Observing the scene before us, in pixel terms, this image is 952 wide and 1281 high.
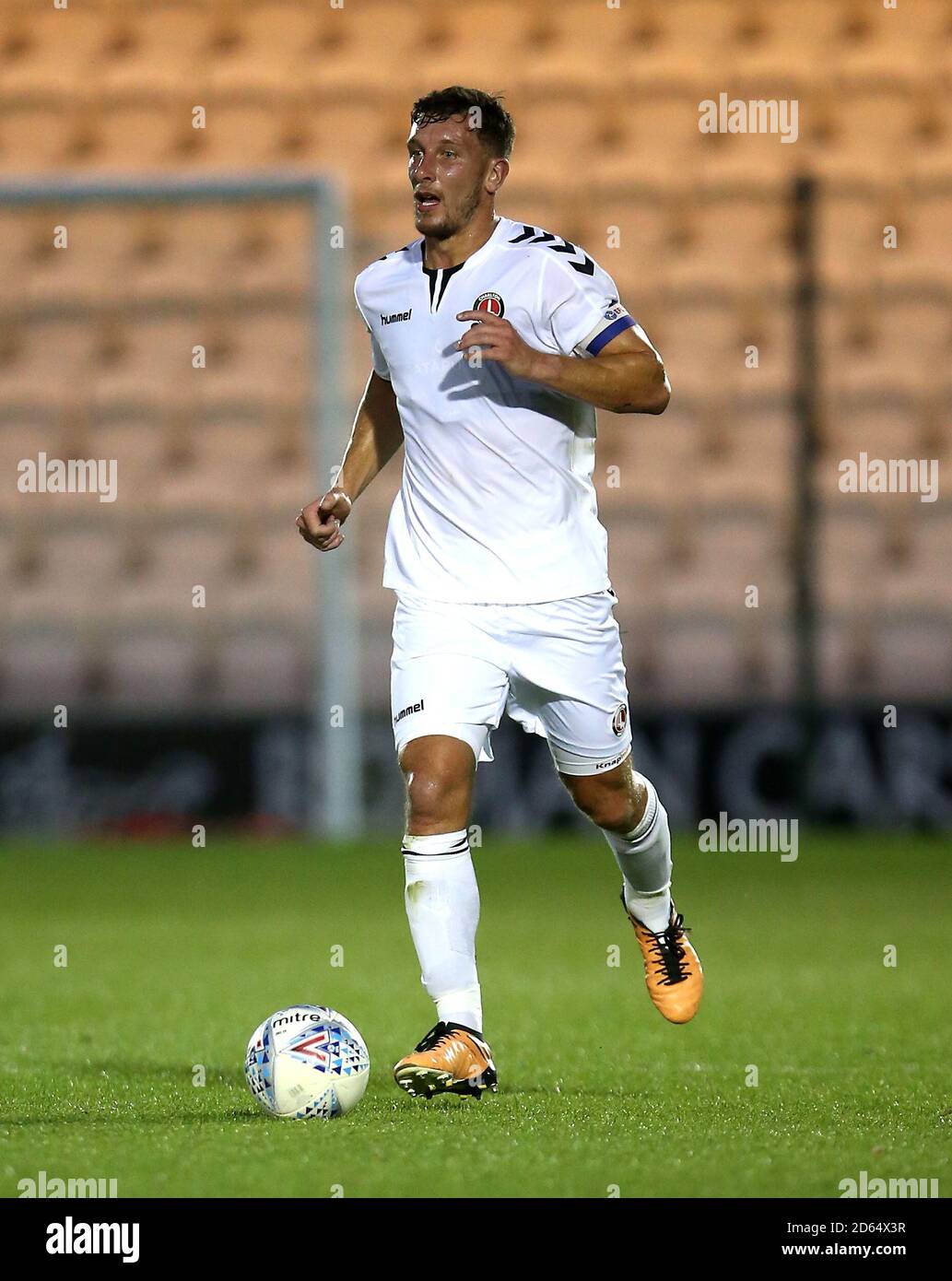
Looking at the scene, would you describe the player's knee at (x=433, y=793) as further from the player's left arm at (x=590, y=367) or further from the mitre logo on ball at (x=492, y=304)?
the mitre logo on ball at (x=492, y=304)

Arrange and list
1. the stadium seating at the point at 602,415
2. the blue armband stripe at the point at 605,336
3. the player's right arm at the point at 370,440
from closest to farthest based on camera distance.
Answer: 1. the blue armband stripe at the point at 605,336
2. the player's right arm at the point at 370,440
3. the stadium seating at the point at 602,415

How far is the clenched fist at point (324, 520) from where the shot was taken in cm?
434

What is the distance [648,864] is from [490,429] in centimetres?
109

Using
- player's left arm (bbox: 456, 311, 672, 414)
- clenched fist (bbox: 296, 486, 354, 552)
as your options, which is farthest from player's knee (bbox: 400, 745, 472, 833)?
player's left arm (bbox: 456, 311, 672, 414)

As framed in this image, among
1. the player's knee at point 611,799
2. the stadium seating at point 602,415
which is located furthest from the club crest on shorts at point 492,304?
the stadium seating at point 602,415

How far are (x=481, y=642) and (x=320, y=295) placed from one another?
632 cm

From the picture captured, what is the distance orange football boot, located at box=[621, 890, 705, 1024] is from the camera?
188 inches

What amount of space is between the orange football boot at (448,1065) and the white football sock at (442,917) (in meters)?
0.09

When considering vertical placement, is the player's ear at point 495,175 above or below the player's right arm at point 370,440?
above

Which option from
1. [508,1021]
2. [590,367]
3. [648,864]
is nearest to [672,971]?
[648,864]

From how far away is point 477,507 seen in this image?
4.40 metres

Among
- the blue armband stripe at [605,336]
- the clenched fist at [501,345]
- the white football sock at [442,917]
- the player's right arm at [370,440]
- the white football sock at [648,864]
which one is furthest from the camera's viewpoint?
the white football sock at [648,864]

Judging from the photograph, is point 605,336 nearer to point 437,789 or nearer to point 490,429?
point 490,429

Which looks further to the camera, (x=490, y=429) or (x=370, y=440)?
(x=370, y=440)
